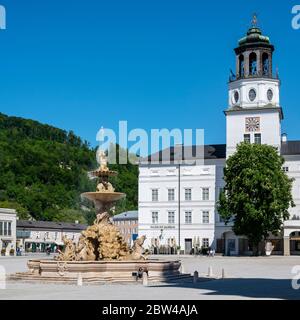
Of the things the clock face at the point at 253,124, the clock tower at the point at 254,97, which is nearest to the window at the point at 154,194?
the clock tower at the point at 254,97

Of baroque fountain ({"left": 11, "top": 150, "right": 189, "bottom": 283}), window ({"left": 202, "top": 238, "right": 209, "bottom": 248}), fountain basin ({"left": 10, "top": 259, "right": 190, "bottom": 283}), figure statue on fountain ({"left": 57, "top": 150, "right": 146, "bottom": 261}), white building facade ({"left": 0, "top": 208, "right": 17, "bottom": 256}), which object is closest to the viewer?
fountain basin ({"left": 10, "top": 259, "right": 190, "bottom": 283})

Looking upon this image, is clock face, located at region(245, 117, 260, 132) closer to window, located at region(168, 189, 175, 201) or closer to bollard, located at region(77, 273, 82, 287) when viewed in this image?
window, located at region(168, 189, 175, 201)

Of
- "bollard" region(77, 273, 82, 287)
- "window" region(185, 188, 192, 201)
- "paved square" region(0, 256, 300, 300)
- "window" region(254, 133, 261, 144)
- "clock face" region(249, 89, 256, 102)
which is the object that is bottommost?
"paved square" region(0, 256, 300, 300)

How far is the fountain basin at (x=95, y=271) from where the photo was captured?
27906 millimetres

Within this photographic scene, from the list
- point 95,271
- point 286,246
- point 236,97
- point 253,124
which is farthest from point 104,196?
point 236,97

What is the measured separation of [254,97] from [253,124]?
277 centimetres

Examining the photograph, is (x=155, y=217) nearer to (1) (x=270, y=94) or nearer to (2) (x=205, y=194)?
(2) (x=205, y=194)

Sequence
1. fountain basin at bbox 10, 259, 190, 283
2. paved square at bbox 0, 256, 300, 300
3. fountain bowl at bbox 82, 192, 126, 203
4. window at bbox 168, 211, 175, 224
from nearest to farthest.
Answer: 1. paved square at bbox 0, 256, 300, 300
2. fountain basin at bbox 10, 259, 190, 283
3. fountain bowl at bbox 82, 192, 126, 203
4. window at bbox 168, 211, 175, 224

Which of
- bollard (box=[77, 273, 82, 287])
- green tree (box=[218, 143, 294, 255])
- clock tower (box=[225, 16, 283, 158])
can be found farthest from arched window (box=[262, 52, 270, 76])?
bollard (box=[77, 273, 82, 287])


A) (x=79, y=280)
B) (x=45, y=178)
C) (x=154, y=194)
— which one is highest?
(x=45, y=178)

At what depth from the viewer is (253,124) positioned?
70.3 m

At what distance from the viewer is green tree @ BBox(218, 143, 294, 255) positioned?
2373 inches

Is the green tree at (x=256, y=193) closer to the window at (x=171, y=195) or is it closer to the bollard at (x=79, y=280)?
the window at (x=171, y=195)
